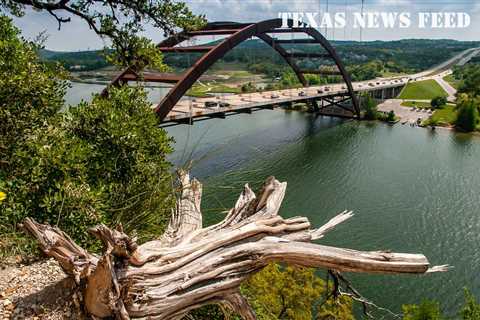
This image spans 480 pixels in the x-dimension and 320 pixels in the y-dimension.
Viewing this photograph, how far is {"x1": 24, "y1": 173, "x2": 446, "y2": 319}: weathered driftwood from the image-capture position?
2479 millimetres

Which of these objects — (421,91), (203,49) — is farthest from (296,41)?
(421,91)

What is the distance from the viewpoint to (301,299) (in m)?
9.87

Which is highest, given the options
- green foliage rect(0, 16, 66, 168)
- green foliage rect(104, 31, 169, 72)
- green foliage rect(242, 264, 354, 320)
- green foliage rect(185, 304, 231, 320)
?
green foliage rect(104, 31, 169, 72)

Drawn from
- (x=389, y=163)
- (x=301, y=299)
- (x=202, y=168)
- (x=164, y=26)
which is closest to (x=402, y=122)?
(x=389, y=163)

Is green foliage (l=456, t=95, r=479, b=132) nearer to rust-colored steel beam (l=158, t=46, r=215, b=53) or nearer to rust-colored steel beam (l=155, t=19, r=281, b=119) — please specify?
rust-colored steel beam (l=155, t=19, r=281, b=119)

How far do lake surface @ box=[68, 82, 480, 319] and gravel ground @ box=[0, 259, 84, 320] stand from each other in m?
1.64

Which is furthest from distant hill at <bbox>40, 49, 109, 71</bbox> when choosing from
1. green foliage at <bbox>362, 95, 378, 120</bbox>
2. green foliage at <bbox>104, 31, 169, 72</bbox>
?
green foliage at <bbox>362, 95, 378, 120</bbox>

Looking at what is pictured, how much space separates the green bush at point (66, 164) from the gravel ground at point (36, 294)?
42 centimetres

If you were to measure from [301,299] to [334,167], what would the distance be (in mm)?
14863

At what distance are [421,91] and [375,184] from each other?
4378cm

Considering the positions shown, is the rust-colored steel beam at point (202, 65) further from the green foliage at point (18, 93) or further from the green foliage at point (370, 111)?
the green foliage at point (370, 111)

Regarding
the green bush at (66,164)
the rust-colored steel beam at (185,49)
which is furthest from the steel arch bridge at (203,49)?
the green bush at (66,164)

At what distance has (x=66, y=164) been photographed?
4.33 m

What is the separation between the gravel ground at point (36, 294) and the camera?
2.53m
